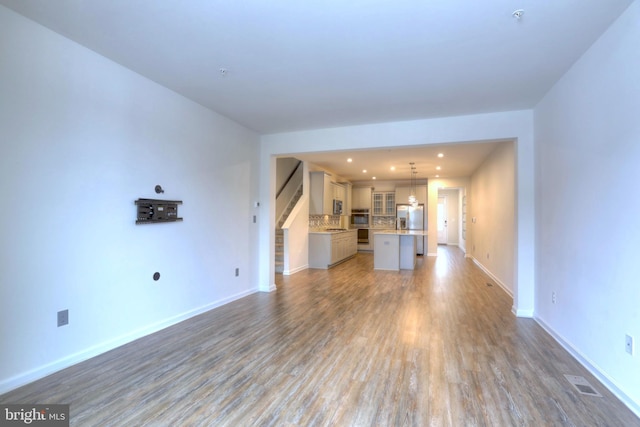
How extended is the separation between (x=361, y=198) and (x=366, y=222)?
0.94m

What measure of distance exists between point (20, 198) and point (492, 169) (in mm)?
7347

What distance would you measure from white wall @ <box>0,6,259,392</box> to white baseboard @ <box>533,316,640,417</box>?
419 cm

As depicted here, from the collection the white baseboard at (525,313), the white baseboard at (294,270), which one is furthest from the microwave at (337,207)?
the white baseboard at (525,313)

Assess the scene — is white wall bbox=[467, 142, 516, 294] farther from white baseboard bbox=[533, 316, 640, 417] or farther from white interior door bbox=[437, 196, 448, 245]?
white interior door bbox=[437, 196, 448, 245]

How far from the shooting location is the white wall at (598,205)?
6.75ft

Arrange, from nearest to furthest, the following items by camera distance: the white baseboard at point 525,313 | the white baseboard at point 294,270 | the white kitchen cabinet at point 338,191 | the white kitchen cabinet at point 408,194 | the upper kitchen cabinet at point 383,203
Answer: the white baseboard at point 525,313 < the white baseboard at point 294,270 < the white kitchen cabinet at point 338,191 < the white kitchen cabinet at point 408,194 < the upper kitchen cabinet at point 383,203

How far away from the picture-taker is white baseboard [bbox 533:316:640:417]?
203 centimetres

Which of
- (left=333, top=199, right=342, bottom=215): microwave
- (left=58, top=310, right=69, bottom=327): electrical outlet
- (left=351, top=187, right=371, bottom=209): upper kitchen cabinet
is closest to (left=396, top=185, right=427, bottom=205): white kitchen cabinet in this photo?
(left=351, top=187, right=371, bottom=209): upper kitchen cabinet

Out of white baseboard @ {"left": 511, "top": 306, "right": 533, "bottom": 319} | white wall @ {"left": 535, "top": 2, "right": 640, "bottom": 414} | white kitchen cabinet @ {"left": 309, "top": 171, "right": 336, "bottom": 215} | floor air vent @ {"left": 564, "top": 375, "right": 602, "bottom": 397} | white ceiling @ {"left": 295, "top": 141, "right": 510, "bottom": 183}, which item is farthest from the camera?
white kitchen cabinet @ {"left": 309, "top": 171, "right": 336, "bottom": 215}

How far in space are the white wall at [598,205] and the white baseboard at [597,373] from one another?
0.04ft

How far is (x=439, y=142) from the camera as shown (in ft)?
14.2

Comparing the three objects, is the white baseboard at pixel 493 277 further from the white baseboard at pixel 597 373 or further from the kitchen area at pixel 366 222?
the white baseboard at pixel 597 373

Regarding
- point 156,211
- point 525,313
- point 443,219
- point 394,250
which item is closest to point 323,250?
point 394,250

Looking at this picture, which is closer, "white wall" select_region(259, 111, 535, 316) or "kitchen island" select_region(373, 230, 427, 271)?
"white wall" select_region(259, 111, 535, 316)
